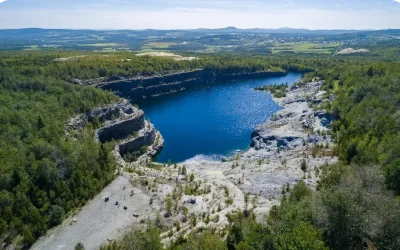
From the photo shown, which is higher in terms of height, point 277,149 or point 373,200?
point 373,200

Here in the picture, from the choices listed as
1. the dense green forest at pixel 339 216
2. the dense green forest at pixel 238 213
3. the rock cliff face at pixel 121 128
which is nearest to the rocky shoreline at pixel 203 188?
the dense green forest at pixel 238 213

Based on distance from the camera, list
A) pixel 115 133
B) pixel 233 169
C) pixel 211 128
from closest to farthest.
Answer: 1. pixel 233 169
2. pixel 115 133
3. pixel 211 128

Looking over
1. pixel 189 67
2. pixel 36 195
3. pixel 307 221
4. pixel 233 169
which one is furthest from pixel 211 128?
pixel 189 67

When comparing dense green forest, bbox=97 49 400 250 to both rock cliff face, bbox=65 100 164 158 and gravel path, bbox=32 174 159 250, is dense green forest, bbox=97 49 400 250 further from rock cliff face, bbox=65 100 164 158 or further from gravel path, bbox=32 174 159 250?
rock cliff face, bbox=65 100 164 158

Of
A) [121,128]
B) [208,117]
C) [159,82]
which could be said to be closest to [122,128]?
[121,128]

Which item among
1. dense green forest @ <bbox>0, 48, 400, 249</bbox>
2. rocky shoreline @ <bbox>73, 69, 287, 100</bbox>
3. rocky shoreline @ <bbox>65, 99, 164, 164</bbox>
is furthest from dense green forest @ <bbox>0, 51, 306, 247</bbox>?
rocky shoreline @ <bbox>73, 69, 287, 100</bbox>

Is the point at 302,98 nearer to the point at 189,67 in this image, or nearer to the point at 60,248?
the point at 189,67

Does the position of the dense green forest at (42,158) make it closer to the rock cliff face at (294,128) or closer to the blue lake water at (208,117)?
the blue lake water at (208,117)
